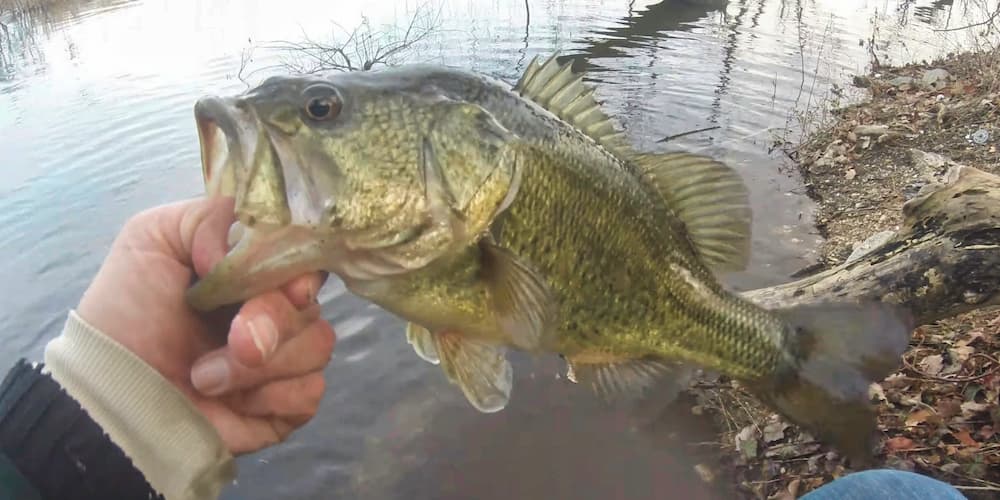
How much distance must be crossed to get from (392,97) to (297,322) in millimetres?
650

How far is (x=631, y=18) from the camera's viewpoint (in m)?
18.0

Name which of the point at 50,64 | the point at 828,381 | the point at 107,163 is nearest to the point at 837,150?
the point at 828,381

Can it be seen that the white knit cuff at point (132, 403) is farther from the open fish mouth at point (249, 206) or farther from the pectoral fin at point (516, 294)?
the pectoral fin at point (516, 294)

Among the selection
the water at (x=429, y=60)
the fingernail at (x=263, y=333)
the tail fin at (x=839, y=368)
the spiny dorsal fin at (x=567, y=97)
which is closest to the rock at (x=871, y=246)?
the tail fin at (x=839, y=368)

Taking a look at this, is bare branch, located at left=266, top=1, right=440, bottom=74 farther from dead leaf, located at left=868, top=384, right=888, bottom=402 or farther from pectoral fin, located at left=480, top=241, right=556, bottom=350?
pectoral fin, located at left=480, top=241, right=556, bottom=350

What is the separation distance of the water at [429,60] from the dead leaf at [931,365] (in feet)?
4.82

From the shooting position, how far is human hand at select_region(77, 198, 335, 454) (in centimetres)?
171

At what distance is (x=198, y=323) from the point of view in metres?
1.91

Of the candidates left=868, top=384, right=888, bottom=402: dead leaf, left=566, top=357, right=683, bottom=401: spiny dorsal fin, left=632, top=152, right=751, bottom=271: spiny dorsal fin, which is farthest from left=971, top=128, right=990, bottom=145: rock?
left=566, top=357, right=683, bottom=401: spiny dorsal fin

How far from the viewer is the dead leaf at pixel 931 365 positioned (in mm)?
4020

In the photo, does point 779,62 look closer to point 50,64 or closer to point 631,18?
point 631,18

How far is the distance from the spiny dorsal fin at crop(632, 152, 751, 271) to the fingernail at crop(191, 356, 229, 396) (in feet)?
4.38

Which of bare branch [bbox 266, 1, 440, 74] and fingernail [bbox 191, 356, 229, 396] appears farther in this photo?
bare branch [bbox 266, 1, 440, 74]

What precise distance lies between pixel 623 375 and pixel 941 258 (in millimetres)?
1982
